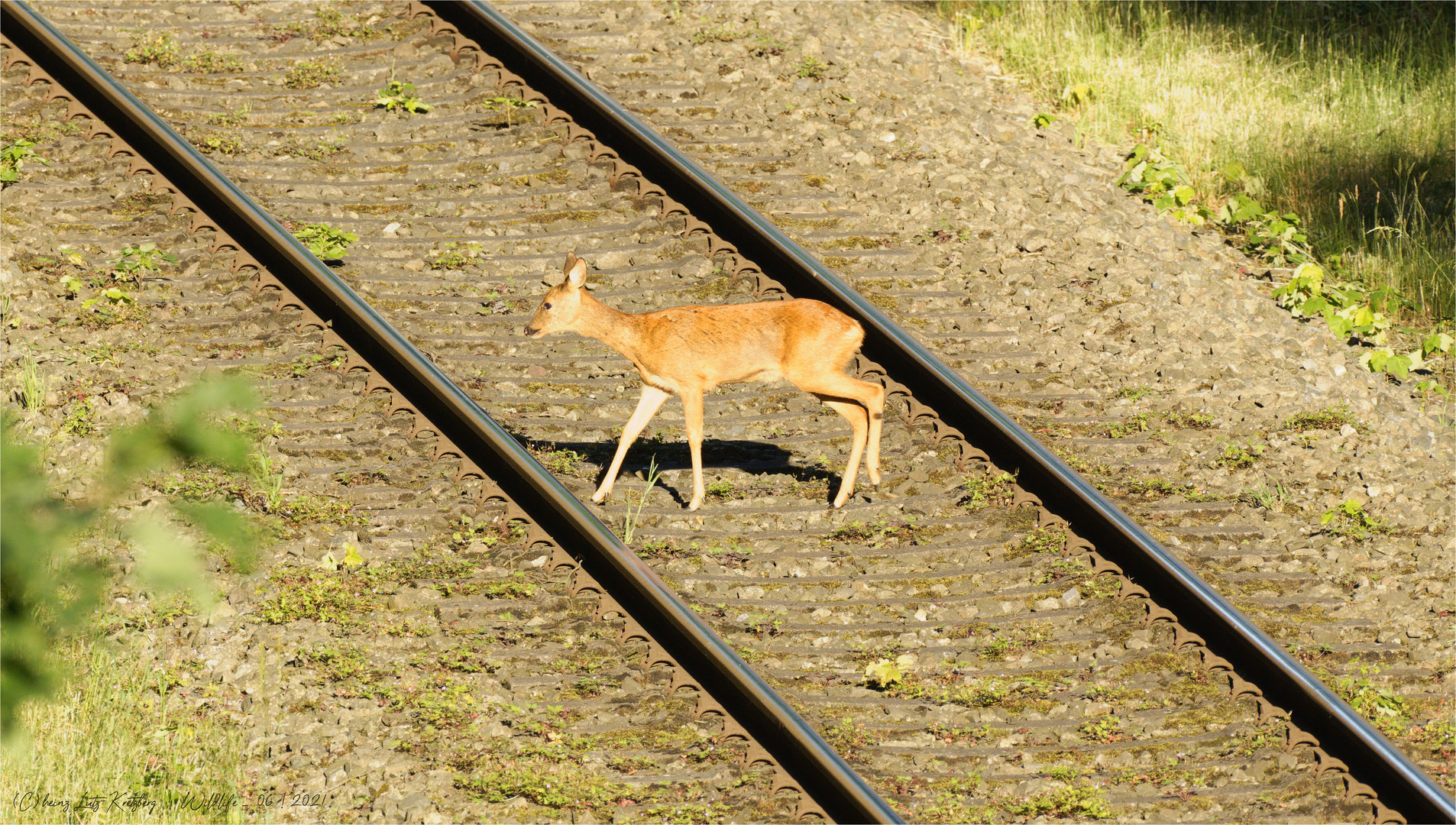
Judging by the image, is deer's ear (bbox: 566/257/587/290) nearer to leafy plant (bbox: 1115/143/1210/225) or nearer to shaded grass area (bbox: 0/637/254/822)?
shaded grass area (bbox: 0/637/254/822)

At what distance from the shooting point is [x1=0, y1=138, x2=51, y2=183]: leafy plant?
8289 millimetres

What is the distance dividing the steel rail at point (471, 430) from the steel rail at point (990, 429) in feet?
6.36

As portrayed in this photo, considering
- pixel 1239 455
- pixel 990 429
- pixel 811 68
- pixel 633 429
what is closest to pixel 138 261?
pixel 633 429

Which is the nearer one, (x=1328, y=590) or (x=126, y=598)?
(x=126, y=598)

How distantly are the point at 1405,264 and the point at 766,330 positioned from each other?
15.7 ft

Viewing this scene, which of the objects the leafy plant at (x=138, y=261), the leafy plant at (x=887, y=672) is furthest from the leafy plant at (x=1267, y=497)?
the leafy plant at (x=138, y=261)

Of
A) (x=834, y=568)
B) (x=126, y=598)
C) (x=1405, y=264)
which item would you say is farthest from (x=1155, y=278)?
(x=126, y=598)

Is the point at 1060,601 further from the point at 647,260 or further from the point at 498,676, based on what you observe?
the point at 647,260

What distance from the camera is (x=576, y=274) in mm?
6973

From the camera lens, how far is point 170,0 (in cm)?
1044

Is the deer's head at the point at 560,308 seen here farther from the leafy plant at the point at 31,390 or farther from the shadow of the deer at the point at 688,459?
the leafy plant at the point at 31,390

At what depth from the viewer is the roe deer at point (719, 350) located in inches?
272

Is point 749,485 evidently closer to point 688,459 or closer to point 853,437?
point 688,459

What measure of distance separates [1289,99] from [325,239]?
7.44 m
